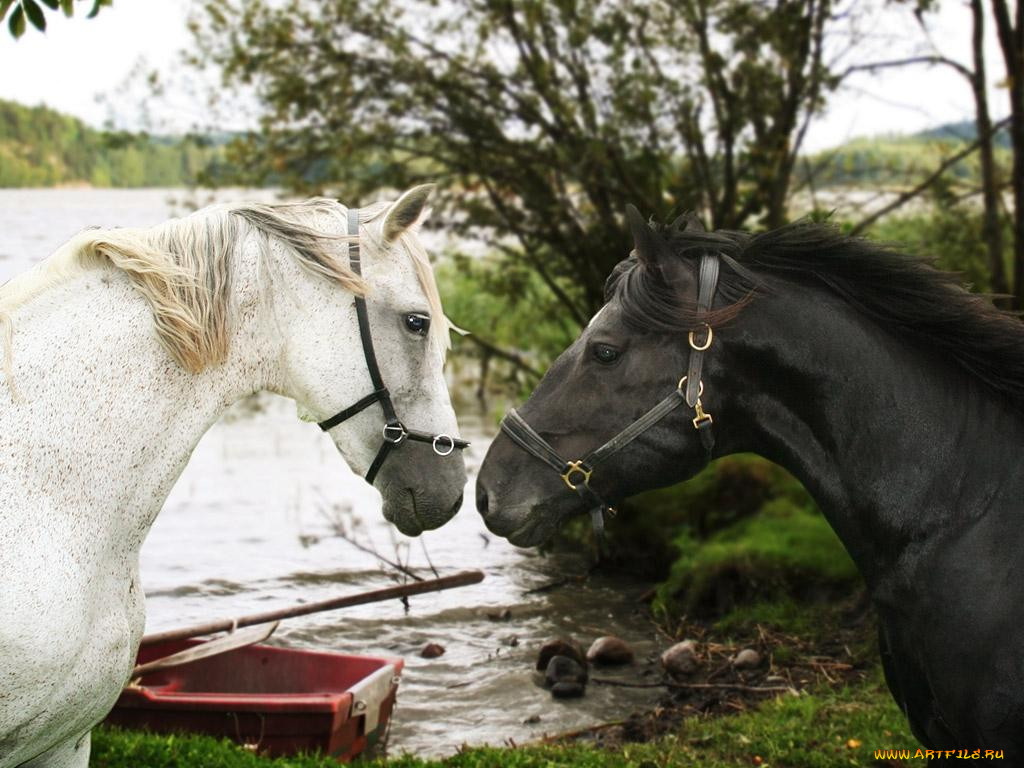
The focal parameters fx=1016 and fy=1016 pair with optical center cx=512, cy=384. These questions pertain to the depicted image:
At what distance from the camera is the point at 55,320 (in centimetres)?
242

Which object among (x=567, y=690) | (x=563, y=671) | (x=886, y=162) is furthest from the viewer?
(x=886, y=162)

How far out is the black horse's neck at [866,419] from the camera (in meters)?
2.61

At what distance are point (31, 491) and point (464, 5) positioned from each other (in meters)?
8.89

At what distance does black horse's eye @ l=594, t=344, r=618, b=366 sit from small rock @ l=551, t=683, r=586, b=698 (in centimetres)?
477

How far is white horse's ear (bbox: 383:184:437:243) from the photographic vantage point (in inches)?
107

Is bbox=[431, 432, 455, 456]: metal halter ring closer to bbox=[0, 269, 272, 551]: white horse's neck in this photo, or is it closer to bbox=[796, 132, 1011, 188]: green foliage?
bbox=[0, 269, 272, 551]: white horse's neck

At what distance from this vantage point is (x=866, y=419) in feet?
8.72

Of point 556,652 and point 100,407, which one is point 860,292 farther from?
point 556,652

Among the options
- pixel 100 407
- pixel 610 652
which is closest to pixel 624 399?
pixel 100 407

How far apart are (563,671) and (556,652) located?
0.80 feet

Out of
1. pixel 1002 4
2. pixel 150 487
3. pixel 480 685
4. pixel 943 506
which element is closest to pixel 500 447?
pixel 150 487

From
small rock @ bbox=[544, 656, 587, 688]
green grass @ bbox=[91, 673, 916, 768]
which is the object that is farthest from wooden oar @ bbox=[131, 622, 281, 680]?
small rock @ bbox=[544, 656, 587, 688]

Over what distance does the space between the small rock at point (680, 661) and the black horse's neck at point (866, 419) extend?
4.66 m

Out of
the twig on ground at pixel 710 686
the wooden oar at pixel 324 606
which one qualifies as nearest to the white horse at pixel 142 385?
the wooden oar at pixel 324 606
